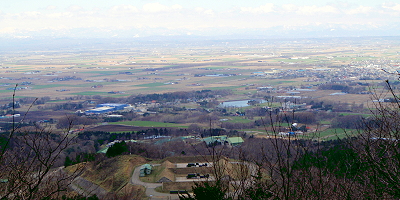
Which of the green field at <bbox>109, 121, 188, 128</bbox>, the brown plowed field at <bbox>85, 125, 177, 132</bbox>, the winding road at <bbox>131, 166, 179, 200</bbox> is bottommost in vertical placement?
the green field at <bbox>109, 121, 188, 128</bbox>

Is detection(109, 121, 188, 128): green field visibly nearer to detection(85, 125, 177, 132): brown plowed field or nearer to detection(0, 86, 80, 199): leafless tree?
detection(85, 125, 177, 132): brown plowed field

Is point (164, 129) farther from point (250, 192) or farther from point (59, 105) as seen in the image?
Result: point (250, 192)

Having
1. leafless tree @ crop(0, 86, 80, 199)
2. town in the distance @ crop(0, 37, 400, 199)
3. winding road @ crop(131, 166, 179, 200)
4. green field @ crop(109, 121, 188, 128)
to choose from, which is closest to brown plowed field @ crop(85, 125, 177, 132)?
town in the distance @ crop(0, 37, 400, 199)

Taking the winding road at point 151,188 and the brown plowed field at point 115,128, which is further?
the brown plowed field at point 115,128

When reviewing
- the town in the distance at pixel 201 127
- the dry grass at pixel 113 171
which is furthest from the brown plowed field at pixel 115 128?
the dry grass at pixel 113 171

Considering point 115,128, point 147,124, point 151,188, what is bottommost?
point 147,124

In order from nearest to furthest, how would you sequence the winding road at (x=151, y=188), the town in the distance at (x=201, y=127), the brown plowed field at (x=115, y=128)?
the town in the distance at (x=201, y=127)
the winding road at (x=151, y=188)
the brown plowed field at (x=115, y=128)

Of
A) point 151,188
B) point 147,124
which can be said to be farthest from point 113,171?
point 147,124

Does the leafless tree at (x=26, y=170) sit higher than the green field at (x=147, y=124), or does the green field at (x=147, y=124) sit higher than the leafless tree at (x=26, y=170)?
the leafless tree at (x=26, y=170)

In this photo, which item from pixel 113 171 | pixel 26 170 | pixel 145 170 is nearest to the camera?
pixel 26 170

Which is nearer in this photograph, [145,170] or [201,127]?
[145,170]

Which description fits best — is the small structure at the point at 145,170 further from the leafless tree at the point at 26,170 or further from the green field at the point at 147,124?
the green field at the point at 147,124

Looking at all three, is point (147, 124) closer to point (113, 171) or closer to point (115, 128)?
point (115, 128)

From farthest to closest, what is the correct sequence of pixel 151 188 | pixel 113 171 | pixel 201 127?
pixel 201 127, pixel 113 171, pixel 151 188
